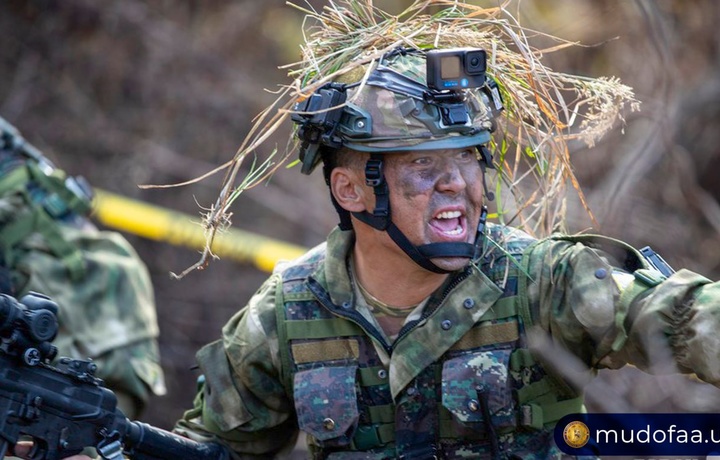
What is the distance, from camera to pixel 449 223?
4.07m

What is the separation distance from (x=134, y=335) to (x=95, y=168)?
406 cm

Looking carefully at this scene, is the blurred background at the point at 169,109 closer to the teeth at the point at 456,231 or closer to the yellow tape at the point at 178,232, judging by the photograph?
the yellow tape at the point at 178,232

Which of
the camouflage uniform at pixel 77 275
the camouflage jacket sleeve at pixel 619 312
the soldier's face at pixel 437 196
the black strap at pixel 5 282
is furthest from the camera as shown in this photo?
the camouflage uniform at pixel 77 275

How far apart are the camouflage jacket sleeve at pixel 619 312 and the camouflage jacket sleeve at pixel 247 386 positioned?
102 centimetres

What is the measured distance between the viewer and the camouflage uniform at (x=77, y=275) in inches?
232

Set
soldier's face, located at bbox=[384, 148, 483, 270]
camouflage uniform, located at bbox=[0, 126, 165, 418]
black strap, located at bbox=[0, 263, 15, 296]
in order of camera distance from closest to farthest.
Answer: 1. soldier's face, located at bbox=[384, 148, 483, 270]
2. black strap, located at bbox=[0, 263, 15, 296]
3. camouflage uniform, located at bbox=[0, 126, 165, 418]

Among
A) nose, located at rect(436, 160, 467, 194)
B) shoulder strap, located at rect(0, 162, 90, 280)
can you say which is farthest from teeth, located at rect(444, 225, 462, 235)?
shoulder strap, located at rect(0, 162, 90, 280)

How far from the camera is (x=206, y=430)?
4527 millimetres

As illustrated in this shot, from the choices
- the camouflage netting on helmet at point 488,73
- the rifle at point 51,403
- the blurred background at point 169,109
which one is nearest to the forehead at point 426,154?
the camouflage netting on helmet at point 488,73

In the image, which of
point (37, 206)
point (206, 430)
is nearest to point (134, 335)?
point (37, 206)

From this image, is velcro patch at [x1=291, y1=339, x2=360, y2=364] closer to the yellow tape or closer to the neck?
the neck

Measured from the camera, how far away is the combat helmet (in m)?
3.97

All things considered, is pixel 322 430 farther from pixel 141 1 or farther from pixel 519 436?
pixel 141 1

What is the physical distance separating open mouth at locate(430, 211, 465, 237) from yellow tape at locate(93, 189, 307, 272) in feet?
14.4
